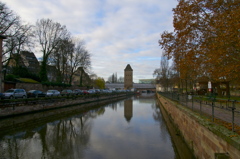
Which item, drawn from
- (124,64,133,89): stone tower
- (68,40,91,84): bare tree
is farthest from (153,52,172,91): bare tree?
(124,64,133,89): stone tower

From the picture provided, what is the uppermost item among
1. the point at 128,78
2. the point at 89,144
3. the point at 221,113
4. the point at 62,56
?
the point at 62,56

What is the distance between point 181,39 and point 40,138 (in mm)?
11203

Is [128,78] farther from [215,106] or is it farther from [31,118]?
[215,106]

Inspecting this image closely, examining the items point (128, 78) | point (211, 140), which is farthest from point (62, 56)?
point (128, 78)

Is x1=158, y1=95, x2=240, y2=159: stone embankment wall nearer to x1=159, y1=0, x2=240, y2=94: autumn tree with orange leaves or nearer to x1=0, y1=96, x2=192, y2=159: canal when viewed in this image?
x1=0, y1=96, x2=192, y2=159: canal

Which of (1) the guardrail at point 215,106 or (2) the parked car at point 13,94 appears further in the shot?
(2) the parked car at point 13,94

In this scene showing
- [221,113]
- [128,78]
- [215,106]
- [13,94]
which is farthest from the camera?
[128,78]

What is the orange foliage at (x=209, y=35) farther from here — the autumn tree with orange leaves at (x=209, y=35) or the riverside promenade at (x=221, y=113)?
the riverside promenade at (x=221, y=113)

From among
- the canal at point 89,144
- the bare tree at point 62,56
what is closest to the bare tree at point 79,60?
the bare tree at point 62,56

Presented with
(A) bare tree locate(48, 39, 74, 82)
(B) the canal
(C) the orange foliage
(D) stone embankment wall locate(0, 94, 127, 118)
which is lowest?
(B) the canal

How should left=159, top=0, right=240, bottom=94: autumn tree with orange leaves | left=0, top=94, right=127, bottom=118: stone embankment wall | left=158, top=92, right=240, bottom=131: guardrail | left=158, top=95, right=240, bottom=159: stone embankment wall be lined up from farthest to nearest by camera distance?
left=0, top=94, right=127, bottom=118: stone embankment wall → left=159, top=0, right=240, bottom=94: autumn tree with orange leaves → left=158, top=92, right=240, bottom=131: guardrail → left=158, top=95, right=240, bottom=159: stone embankment wall

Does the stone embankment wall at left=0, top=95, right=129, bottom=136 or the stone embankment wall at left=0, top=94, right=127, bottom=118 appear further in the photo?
the stone embankment wall at left=0, top=94, right=127, bottom=118

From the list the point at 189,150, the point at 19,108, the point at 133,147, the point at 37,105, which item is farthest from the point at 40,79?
the point at 189,150

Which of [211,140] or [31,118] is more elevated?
[211,140]
